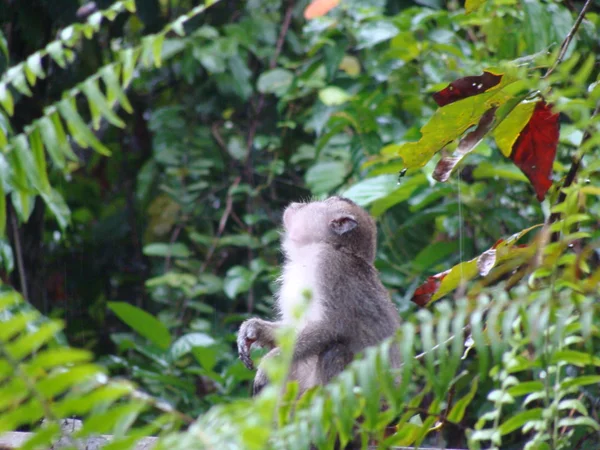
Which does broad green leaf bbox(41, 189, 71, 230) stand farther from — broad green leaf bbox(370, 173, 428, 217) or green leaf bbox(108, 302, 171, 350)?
broad green leaf bbox(370, 173, 428, 217)

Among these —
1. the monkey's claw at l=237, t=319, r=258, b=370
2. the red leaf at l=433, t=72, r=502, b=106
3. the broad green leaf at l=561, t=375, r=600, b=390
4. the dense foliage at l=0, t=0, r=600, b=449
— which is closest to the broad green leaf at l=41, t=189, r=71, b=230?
the dense foliage at l=0, t=0, r=600, b=449

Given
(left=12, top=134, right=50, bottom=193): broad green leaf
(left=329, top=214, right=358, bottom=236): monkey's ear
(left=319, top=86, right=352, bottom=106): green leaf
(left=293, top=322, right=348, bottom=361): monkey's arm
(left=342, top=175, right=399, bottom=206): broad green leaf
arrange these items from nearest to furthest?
1. (left=12, top=134, right=50, bottom=193): broad green leaf
2. (left=293, top=322, right=348, bottom=361): monkey's arm
3. (left=329, top=214, right=358, bottom=236): monkey's ear
4. (left=342, top=175, right=399, bottom=206): broad green leaf
5. (left=319, top=86, right=352, bottom=106): green leaf

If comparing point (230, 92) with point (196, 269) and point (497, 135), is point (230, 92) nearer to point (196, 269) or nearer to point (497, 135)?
point (196, 269)

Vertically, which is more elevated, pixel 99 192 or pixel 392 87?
pixel 392 87

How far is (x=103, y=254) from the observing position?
7387 mm

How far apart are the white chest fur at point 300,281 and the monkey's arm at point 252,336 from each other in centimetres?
11

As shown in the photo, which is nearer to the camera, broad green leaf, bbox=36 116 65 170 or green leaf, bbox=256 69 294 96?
broad green leaf, bbox=36 116 65 170

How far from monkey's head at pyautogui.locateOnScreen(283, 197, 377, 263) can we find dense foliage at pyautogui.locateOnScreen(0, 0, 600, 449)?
538mm

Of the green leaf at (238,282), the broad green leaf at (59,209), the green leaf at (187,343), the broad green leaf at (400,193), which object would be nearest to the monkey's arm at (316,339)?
the broad green leaf at (400,193)

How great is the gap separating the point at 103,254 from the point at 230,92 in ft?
5.92

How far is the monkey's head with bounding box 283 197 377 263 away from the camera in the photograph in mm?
4078

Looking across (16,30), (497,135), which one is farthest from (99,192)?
(497,135)

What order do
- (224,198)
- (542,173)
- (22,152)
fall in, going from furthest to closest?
1. (224,198)
2. (542,173)
3. (22,152)

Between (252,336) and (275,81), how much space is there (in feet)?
10.7
